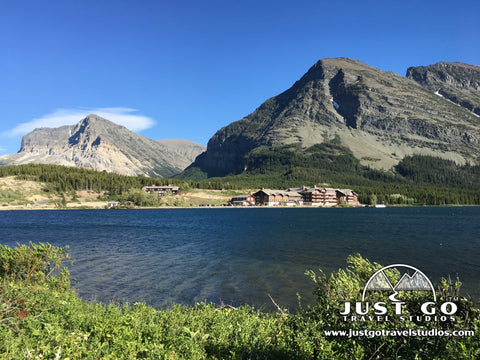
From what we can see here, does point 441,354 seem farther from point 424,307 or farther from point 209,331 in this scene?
point 209,331

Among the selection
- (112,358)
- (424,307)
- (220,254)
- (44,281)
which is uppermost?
(424,307)

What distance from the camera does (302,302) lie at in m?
Answer: 18.3

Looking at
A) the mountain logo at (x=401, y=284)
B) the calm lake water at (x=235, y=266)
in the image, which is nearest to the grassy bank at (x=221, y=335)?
the mountain logo at (x=401, y=284)

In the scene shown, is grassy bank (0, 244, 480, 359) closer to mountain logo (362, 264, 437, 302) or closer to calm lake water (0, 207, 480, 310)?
mountain logo (362, 264, 437, 302)

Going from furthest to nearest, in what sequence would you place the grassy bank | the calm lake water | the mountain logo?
the calm lake water → the mountain logo → the grassy bank

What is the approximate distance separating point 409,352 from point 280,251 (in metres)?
32.6

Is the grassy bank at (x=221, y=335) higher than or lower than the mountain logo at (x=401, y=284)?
lower

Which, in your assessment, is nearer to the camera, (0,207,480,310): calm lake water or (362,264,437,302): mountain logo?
(362,264,437,302): mountain logo

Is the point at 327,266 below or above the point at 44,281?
below

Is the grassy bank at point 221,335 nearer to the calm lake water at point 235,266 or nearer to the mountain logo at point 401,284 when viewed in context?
the mountain logo at point 401,284

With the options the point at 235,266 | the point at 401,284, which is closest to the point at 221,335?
the point at 401,284

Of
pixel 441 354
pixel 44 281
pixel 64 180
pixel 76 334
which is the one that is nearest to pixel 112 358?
pixel 76 334

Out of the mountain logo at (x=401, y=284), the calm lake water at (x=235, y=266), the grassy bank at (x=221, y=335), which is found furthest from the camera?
the calm lake water at (x=235, y=266)

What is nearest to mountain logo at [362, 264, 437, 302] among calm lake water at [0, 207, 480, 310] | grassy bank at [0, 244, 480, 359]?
grassy bank at [0, 244, 480, 359]
